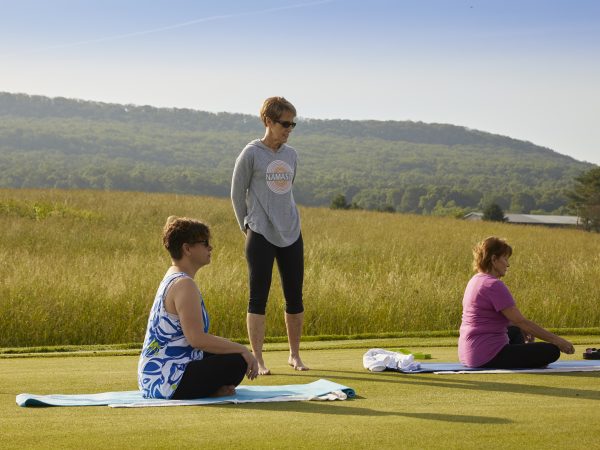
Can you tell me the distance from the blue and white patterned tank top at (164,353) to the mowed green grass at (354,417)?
0.34 metres

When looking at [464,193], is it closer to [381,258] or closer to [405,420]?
[381,258]

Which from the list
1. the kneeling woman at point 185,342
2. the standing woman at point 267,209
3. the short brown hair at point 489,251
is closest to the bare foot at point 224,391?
the kneeling woman at point 185,342

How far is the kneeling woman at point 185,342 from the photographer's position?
20.7ft

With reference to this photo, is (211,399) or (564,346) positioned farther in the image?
(564,346)

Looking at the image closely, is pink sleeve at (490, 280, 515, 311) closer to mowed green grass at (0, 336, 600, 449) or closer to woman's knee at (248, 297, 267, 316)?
mowed green grass at (0, 336, 600, 449)

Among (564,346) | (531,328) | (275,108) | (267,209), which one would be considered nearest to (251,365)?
(267,209)

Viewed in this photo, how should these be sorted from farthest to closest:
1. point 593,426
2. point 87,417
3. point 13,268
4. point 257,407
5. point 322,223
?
point 322,223 → point 13,268 → point 257,407 → point 87,417 → point 593,426

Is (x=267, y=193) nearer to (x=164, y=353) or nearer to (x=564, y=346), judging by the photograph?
(x=164, y=353)

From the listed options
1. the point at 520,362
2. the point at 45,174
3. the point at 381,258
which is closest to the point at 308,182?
the point at 45,174

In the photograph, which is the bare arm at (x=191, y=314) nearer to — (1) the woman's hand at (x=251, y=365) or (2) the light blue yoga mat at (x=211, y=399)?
(1) the woman's hand at (x=251, y=365)

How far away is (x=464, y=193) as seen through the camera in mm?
158750

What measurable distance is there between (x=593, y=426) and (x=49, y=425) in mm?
2799

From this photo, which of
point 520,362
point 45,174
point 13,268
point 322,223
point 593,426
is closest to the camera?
point 593,426

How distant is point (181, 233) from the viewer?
21.0 feet
